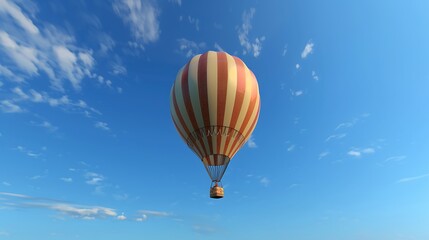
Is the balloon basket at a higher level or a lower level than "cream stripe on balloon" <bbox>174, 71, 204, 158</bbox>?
lower

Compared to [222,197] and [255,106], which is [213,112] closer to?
[255,106]

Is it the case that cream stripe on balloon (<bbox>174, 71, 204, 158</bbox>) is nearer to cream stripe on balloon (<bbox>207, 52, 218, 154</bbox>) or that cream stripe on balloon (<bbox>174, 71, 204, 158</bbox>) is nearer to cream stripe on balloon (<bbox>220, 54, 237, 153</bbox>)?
cream stripe on balloon (<bbox>207, 52, 218, 154</bbox>)

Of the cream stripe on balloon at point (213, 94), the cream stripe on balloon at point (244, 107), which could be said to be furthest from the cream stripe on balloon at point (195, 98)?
the cream stripe on balloon at point (244, 107)

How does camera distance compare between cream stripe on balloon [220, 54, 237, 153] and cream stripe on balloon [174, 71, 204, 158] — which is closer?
cream stripe on balloon [220, 54, 237, 153]

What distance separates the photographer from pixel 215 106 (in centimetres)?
2247

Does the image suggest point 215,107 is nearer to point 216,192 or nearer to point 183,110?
point 183,110

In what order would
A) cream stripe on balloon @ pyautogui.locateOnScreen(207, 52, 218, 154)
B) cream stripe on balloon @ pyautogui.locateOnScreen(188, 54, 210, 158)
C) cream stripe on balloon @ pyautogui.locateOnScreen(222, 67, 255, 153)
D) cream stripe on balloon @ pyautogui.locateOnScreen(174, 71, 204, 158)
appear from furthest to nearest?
cream stripe on balloon @ pyautogui.locateOnScreen(174, 71, 204, 158) → cream stripe on balloon @ pyautogui.locateOnScreen(222, 67, 255, 153) → cream stripe on balloon @ pyautogui.locateOnScreen(188, 54, 210, 158) → cream stripe on balloon @ pyautogui.locateOnScreen(207, 52, 218, 154)

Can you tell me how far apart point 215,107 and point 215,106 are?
0.09 meters

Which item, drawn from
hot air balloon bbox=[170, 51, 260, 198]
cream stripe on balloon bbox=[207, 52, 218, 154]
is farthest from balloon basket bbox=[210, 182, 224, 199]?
cream stripe on balloon bbox=[207, 52, 218, 154]

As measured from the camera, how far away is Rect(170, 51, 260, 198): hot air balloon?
22.6 metres

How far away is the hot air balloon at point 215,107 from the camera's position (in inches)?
890

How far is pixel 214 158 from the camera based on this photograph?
2348cm

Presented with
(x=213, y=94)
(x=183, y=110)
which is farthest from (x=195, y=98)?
(x=183, y=110)

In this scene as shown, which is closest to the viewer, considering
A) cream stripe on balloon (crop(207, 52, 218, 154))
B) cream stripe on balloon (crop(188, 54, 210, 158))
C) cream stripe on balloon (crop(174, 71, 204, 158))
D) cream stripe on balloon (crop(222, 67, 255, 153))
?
cream stripe on balloon (crop(207, 52, 218, 154))
